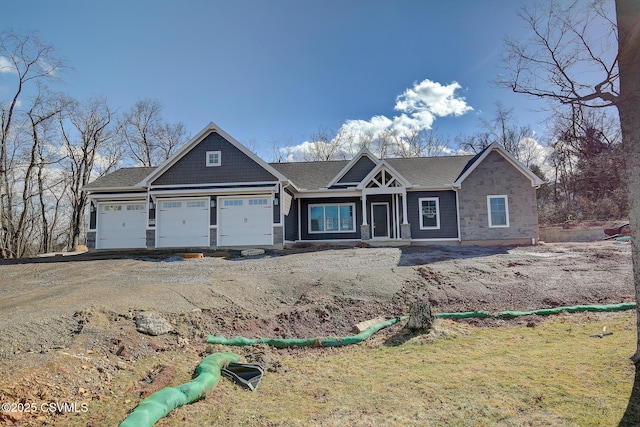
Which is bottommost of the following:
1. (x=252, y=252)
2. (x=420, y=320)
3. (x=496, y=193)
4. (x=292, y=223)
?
(x=420, y=320)

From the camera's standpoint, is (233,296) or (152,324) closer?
(152,324)

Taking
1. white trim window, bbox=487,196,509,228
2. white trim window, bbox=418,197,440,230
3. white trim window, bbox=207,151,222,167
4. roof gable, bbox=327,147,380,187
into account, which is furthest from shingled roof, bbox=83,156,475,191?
white trim window, bbox=207,151,222,167

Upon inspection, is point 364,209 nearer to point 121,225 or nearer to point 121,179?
point 121,225

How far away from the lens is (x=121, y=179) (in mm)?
20406

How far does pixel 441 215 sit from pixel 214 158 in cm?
1130

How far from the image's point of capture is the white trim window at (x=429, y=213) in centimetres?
1869

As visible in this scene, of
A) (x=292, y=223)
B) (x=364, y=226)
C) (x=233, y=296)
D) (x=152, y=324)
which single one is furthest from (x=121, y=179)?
(x=152, y=324)

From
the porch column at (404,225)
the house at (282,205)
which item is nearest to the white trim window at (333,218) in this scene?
the house at (282,205)

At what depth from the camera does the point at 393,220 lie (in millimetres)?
19312

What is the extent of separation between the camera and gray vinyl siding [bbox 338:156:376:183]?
19672 mm

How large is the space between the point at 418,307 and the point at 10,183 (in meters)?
32.3

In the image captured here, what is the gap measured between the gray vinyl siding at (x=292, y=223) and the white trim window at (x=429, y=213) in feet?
20.4

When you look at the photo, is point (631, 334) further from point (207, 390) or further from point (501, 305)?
point (207, 390)

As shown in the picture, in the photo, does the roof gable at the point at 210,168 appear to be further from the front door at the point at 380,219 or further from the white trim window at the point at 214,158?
the front door at the point at 380,219
